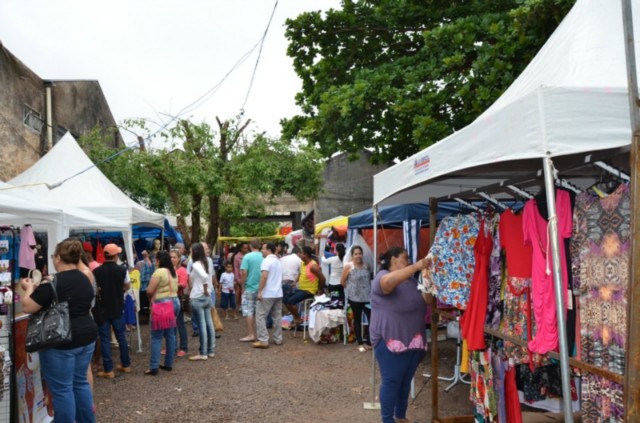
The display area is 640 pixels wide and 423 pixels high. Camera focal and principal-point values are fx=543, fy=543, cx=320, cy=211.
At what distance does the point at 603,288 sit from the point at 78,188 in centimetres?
986

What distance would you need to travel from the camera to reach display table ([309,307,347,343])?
967cm

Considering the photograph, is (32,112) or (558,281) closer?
(558,281)

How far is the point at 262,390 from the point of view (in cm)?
680

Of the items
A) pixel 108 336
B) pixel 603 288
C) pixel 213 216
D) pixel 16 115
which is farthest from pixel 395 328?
pixel 213 216

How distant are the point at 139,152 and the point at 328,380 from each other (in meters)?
10.5

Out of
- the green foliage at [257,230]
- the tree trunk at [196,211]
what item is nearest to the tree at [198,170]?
the tree trunk at [196,211]

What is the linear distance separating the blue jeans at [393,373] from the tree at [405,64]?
5.49 m

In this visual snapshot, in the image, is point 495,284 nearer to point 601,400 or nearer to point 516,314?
point 516,314

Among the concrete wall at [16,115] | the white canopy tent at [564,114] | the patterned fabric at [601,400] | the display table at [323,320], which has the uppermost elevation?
the concrete wall at [16,115]

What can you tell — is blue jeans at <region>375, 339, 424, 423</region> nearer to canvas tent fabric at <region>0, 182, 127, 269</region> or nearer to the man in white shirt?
canvas tent fabric at <region>0, 182, 127, 269</region>

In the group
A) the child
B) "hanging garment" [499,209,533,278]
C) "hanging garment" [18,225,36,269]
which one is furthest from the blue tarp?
"hanging garment" [499,209,533,278]

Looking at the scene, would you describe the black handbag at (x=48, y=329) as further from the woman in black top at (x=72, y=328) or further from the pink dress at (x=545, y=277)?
the pink dress at (x=545, y=277)

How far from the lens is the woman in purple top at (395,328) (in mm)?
4480

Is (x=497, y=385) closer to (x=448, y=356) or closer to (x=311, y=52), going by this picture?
(x=448, y=356)
